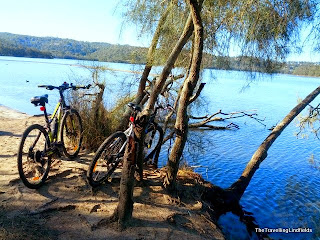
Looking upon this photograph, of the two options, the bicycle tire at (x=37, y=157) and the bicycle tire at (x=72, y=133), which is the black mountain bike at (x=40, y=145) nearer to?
the bicycle tire at (x=37, y=157)

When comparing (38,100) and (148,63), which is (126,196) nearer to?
(38,100)

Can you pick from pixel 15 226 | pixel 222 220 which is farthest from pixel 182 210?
pixel 15 226

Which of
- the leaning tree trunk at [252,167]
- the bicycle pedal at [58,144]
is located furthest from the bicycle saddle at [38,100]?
the leaning tree trunk at [252,167]

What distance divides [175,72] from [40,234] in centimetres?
597

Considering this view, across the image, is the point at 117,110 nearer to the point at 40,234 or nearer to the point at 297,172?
the point at 40,234

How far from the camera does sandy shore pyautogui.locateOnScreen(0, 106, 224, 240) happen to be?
3.23 metres

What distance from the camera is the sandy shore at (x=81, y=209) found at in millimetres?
3229

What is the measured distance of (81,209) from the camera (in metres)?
3.70

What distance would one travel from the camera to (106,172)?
14.5 feet

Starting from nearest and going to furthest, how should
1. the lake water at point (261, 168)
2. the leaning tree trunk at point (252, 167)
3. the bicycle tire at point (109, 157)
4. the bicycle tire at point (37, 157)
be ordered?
the bicycle tire at point (37, 157) < the bicycle tire at point (109, 157) < the leaning tree trunk at point (252, 167) < the lake water at point (261, 168)

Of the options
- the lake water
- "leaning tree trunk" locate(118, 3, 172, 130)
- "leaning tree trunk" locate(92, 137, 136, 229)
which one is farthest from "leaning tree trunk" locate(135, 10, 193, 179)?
the lake water

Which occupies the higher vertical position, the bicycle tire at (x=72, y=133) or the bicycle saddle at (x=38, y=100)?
the bicycle saddle at (x=38, y=100)

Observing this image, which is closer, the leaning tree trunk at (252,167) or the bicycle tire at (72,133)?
the bicycle tire at (72,133)

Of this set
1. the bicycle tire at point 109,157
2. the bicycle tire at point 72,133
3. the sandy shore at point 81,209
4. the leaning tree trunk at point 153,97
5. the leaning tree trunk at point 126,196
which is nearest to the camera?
the sandy shore at point 81,209
